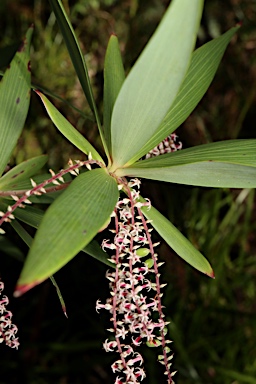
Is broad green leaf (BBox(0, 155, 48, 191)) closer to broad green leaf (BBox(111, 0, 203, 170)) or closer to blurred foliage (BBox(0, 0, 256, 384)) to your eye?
broad green leaf (BBox(111, 0, 203, 170))

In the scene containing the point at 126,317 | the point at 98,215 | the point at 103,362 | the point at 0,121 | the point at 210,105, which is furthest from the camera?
the point at 210,105

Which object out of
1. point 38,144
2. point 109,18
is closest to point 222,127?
point 109,18

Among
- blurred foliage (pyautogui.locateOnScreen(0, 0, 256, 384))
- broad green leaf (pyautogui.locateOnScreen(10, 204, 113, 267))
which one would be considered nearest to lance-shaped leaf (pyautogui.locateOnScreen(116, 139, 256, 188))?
broad green leaf (pyautogui.locateOnScreen(10, 204, 113, 267))

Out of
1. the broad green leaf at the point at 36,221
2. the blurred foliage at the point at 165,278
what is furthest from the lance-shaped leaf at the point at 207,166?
the blurred foliage at the point at 165,278

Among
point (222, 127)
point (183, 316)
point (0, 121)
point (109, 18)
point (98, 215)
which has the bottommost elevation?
point (183, 316)

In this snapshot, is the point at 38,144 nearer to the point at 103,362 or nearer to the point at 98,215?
the point at 103,362

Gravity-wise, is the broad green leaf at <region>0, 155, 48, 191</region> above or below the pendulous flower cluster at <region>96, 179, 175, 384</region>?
above
